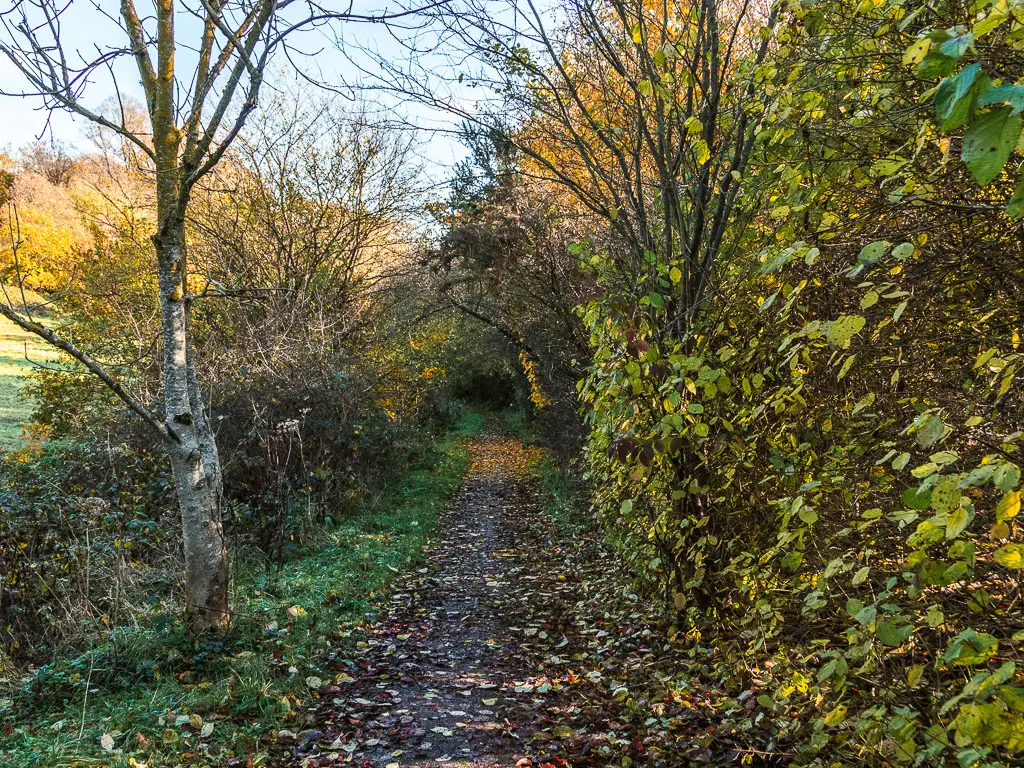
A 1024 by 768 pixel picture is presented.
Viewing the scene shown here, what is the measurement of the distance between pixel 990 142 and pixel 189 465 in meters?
5.51

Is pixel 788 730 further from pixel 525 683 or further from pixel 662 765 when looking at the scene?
pixel 525 683

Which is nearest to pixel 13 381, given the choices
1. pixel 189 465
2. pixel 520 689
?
pixel 189 465

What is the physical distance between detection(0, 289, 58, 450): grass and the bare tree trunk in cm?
882

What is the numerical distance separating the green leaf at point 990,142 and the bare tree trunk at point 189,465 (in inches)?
210

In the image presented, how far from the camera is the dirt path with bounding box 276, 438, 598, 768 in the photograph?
404cm

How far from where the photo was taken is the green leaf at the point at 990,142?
3.98ft

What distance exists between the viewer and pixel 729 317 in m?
4.18

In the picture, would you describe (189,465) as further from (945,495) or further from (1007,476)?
(1007,476)

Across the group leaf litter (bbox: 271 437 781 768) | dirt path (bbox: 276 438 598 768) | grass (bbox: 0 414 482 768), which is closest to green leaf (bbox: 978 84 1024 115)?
leaf litter (bbox: 271 437 781 768)

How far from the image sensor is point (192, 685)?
4730mm

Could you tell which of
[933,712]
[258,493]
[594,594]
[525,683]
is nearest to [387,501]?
[258,493]

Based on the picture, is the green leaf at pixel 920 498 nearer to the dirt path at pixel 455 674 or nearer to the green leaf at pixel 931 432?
the green leaf at pixel 931 432

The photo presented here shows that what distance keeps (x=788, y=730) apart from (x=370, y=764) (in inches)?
101

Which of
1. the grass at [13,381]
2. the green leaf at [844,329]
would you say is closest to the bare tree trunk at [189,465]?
the green leaf at [844,329]
